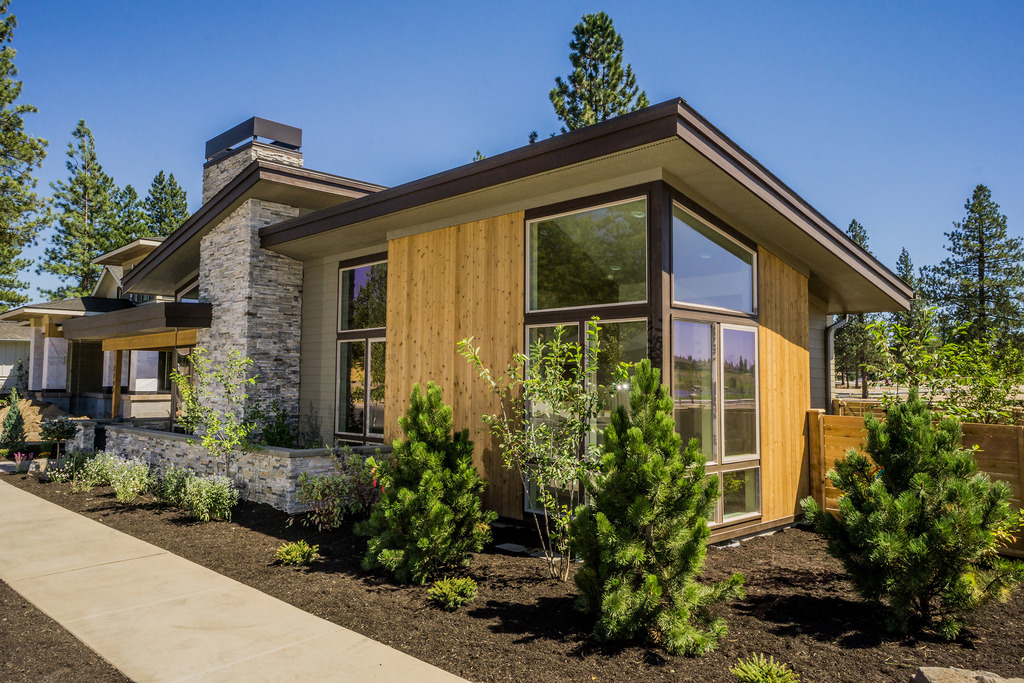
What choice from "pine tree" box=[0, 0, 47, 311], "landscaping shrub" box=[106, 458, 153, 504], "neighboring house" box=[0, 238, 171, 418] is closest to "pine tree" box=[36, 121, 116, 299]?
"neighboring house" box=[0, 238, 171, 418]

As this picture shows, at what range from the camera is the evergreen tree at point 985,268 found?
108 feet

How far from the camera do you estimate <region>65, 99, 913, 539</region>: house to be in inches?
246

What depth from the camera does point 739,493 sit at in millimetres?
7184

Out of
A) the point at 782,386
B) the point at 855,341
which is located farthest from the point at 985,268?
the point at 782,386

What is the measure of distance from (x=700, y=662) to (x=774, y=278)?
543 centimetres

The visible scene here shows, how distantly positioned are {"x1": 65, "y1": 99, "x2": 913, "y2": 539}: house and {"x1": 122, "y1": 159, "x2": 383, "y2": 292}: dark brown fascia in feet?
0.11

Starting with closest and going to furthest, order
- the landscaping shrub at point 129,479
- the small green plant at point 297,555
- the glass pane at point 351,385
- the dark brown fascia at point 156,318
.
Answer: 1. the small green plant at point 297,555
2. the landscaping shrub at point 129,479
3. the glass pane at point 351,385
4. the dark brown fascia at point 156,318

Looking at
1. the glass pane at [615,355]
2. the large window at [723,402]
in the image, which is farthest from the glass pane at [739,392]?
the glass pane at [615,355]

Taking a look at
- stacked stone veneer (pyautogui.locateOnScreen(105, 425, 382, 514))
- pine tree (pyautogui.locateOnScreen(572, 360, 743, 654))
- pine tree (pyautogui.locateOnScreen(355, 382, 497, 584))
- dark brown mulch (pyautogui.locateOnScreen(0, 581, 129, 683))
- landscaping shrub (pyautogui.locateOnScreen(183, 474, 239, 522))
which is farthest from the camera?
stacked stone veneer (pyautogui.locateOnScreen(105, 425, 382, 514))

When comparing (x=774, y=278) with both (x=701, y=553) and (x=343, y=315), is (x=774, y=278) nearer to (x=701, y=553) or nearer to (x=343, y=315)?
(x=701, y=553)

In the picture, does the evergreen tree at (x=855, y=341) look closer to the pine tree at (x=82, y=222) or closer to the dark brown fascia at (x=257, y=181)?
the dark brown fascia at (x=257, y=181)

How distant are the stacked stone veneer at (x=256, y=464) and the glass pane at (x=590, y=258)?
3.74 metres

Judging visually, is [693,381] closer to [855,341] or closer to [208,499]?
[208,499]

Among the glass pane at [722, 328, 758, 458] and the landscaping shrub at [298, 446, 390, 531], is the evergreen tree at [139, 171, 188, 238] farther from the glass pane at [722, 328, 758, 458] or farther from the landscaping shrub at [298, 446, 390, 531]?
the glass pane at [722, 328, 758, 458]
